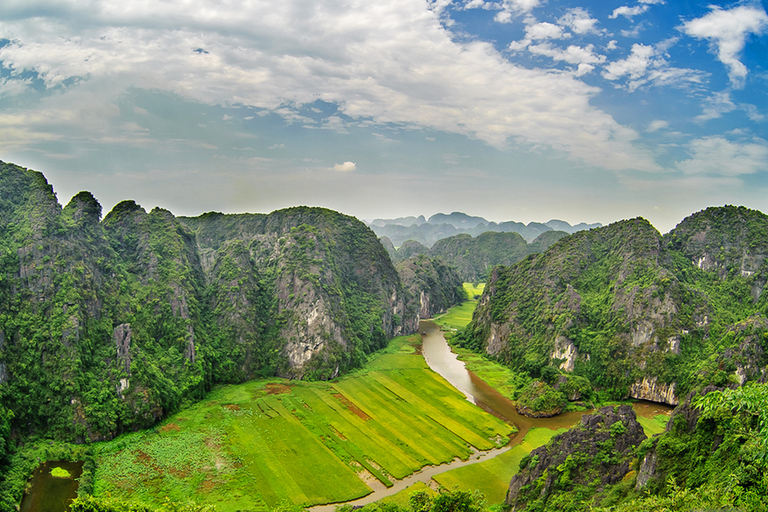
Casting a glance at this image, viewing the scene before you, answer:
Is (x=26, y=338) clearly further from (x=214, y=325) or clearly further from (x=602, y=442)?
(x=602, y=442)

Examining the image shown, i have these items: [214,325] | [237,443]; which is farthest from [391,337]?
[237,443]

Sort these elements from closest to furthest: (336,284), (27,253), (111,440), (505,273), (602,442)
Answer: (602,442) < (111,440) < (27,253) < (336,284) < (505,273)

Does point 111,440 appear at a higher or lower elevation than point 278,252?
lower

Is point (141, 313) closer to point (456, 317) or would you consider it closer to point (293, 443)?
point (293, 443)

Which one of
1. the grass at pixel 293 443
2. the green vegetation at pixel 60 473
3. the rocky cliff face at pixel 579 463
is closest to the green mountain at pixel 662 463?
the rocky cliff face at pixel 579 463

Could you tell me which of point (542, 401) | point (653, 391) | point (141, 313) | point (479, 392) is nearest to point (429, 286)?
point (479, 392)

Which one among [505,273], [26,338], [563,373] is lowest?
[563,373]

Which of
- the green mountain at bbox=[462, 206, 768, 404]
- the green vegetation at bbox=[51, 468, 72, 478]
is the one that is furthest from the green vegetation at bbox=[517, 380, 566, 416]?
the green vegetation at bbox=[51, 468, 72, 478]
